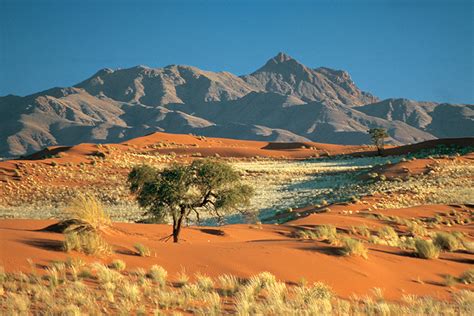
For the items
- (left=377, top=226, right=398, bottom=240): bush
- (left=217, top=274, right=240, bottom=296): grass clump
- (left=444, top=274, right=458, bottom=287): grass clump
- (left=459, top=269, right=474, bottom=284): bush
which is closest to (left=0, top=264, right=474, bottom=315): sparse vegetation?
(left=217, top=274, right=240, bottom=296): grass clump

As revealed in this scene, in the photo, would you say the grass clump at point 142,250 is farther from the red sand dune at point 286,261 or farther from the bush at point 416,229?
the bush at point 416,229

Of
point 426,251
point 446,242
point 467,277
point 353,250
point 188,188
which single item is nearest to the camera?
point 467,277

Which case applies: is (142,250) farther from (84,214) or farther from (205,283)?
(205,283)

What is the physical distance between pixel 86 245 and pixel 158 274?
2.25m

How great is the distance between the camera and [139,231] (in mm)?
21719

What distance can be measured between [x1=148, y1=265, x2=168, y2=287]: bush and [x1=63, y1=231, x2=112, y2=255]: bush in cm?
147

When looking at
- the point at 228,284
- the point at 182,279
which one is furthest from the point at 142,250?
the point at 228,284

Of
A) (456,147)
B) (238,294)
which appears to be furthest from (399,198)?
(456,147)

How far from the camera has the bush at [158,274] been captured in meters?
11.5

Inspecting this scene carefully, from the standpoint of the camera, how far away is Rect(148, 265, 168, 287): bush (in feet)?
37.8

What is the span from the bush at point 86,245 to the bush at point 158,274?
147 centimetres

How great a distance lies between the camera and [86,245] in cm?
1302

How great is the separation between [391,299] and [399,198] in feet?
90.1

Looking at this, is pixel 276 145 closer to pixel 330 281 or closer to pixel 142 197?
pixel 142 197
